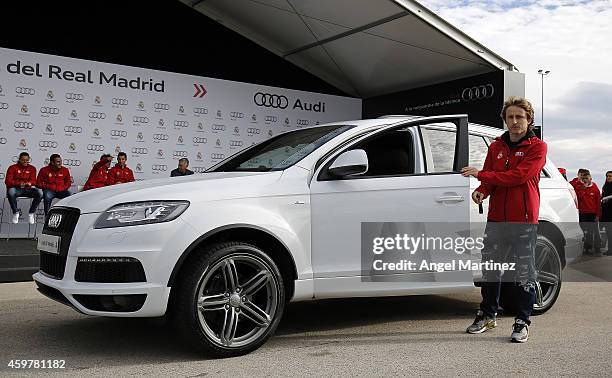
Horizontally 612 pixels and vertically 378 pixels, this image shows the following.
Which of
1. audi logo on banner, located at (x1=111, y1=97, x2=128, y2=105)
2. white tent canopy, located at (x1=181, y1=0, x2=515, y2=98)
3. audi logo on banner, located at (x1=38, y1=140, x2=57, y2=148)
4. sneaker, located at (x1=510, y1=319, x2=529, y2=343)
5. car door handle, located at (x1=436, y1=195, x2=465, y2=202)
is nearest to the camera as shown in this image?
sneaker, located at (x1=510, y1=319, x2=529, y2=343)

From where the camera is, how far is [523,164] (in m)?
4.43

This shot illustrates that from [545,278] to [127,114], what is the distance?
1136 cm

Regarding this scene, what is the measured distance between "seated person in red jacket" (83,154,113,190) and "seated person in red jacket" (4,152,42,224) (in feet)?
3.45

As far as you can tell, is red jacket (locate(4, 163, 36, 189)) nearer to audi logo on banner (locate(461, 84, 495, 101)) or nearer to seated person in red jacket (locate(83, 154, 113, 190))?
seated person in red jacket (locate(83, 154, 113, 190))

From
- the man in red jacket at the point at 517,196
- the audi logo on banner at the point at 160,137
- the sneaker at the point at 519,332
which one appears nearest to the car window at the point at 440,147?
the man in red jacket at the point at 517,196

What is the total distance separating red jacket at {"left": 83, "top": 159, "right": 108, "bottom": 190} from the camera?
13.4m

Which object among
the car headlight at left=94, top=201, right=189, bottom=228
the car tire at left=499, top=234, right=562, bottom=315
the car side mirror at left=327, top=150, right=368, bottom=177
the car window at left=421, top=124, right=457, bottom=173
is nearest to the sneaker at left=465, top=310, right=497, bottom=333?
the car tire at left=499, top=234, right=562, bottom=315

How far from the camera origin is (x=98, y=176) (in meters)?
13.4

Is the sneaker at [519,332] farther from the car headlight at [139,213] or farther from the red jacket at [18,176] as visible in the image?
the red jacket at [18,176]

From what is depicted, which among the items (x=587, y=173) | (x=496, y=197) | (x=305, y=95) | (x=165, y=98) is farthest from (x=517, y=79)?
(x=496, y=197)

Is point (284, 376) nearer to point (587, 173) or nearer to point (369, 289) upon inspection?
point (369, 289)

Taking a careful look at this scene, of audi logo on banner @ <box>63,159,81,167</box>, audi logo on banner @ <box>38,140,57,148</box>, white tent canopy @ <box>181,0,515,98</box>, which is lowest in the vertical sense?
audi logo on banner @ <box>63,159,81,167</box>

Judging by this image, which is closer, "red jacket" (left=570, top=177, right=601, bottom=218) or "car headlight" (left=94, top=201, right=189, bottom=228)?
"car headlight" (left=94, top=201, right=189, bottom=228)

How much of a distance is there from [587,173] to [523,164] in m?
10.2
